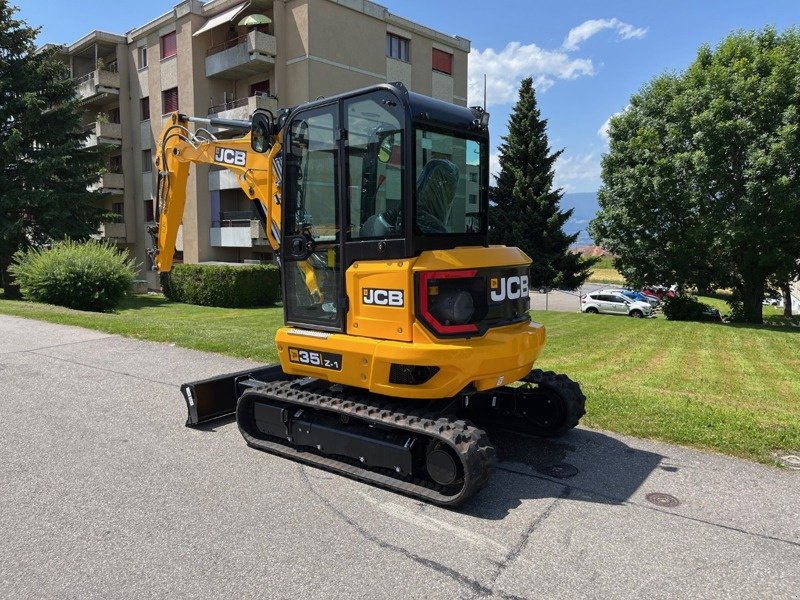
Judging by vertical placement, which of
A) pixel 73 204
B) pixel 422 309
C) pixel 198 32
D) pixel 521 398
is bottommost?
pixel 521 398

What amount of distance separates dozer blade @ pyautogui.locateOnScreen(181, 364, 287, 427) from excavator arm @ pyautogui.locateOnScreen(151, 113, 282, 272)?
1.49 metres

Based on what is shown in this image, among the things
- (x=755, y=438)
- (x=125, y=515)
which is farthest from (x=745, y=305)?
(x=125, y=515)

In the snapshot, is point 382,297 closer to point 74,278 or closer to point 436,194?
point 436,194

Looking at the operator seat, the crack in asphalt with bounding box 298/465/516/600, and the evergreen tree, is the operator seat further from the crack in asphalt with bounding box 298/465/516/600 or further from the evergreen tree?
the evergreen tree

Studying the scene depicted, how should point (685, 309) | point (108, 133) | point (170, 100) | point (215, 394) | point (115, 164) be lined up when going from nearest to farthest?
point (215, 394), point (685, 309), point (170, 100), point (108, 133), point (115, 164)

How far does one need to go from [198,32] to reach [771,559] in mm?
33711

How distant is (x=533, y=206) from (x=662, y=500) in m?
31.9

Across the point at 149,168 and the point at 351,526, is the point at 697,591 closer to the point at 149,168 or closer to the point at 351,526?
the point at 351,526

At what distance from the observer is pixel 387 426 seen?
183 inches

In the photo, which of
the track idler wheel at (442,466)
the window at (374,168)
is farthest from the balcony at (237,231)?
the track idler wheel at (442,466)

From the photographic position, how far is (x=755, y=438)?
545 cm

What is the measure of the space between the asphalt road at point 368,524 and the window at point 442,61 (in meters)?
32.4

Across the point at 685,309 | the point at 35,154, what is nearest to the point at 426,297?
the point at 685,309

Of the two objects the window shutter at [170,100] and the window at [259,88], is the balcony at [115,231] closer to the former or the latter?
the window shutter at [170,100]
